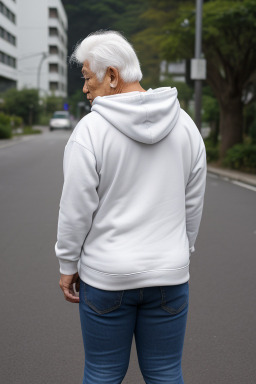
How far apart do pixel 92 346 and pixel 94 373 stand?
10cm

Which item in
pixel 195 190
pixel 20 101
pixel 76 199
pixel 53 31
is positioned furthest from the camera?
pixel 53 31

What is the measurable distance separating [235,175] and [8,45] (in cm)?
5499

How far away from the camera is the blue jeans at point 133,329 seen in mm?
1987

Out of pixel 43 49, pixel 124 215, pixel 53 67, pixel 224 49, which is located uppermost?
pixel 43 49

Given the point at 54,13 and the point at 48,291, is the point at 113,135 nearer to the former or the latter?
the point at 48,291

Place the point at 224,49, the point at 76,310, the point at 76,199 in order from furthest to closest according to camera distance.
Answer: the point at 224,49 < the point at 76,310 < the point at 76,199

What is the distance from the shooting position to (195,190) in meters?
2.18

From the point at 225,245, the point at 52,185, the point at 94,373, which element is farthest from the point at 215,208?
the point at 94,373

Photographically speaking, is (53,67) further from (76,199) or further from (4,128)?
(76,199)

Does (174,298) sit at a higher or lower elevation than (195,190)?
lower

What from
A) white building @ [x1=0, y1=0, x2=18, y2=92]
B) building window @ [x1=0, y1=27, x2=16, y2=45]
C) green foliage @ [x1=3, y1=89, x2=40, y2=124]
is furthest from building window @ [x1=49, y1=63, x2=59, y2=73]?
green foliage @ [x1=3, y1=89, x2=40, y2=124]

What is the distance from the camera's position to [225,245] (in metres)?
6.66

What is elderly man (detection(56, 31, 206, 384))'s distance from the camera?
1925 millimetres

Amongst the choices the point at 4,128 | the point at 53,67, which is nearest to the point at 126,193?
the point at 4,128
